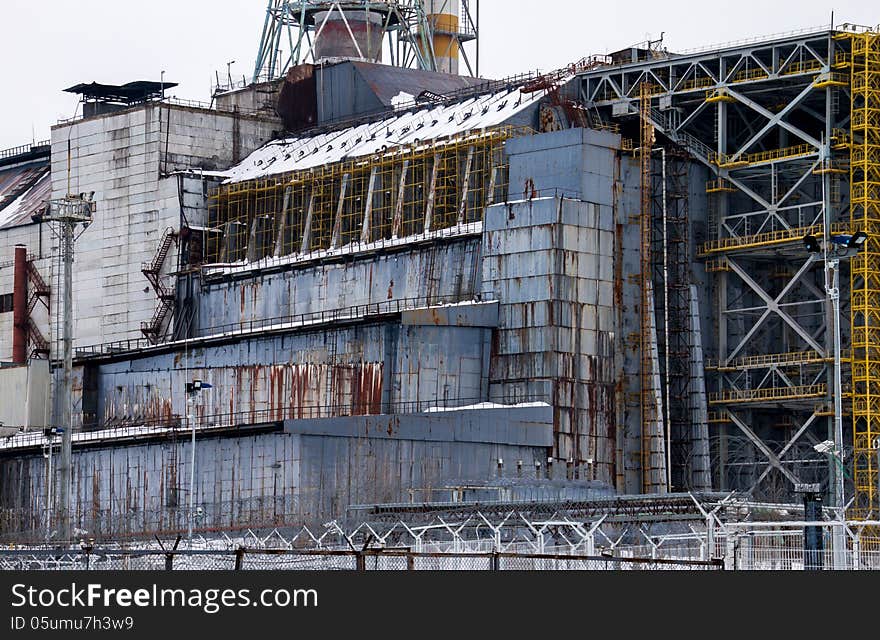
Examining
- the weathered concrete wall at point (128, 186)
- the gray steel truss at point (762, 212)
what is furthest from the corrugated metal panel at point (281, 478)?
the weathered concrete wall at point (128, 186)

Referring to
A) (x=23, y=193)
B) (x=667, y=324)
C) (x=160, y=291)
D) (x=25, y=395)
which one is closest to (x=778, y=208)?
(x=667, y=324)

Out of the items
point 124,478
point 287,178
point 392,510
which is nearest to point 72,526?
point 124,478

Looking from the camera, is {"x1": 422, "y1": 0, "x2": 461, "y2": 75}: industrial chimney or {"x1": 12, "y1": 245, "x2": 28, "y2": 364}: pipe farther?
{"x1": 422, "y1": 0, "x2": 461, "y2": 75}: industrial chimney

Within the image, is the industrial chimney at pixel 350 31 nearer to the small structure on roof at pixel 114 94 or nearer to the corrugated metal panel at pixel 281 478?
the small structure on roof at pixel 114 94

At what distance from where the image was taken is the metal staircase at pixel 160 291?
147 metres

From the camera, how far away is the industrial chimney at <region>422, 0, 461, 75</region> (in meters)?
172

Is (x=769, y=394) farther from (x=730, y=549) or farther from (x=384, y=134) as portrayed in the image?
(x=730, y=549)

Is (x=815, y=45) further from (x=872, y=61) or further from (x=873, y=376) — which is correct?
(x=873, y=376)

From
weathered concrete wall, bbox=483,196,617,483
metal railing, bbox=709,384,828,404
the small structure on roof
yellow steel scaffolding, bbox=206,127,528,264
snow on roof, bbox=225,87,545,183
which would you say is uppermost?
the small structure on roof

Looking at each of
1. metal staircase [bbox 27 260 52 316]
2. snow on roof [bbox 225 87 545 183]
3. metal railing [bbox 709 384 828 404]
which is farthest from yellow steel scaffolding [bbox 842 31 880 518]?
metal staircase [bbox 27 260 52 316]

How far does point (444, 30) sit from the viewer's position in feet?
566

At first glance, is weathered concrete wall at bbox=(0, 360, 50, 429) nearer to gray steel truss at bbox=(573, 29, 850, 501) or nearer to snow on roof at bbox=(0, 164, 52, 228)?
snow on roof at bbox=(0, 164, 52, 228)
